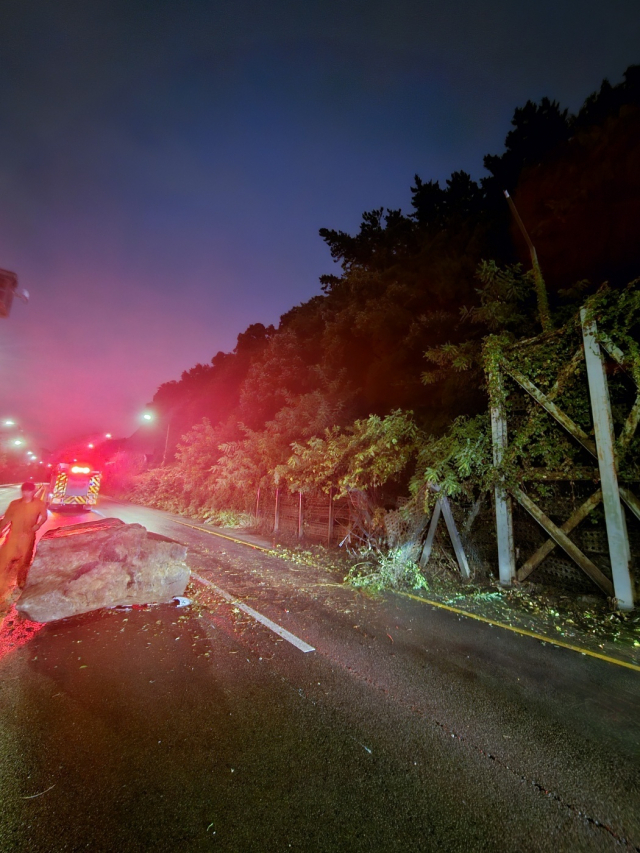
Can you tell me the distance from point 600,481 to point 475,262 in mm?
9840

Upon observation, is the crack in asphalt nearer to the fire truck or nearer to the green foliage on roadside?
the green foliage on roadside

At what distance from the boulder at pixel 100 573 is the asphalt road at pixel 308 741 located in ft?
1.33

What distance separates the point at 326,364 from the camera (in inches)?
724

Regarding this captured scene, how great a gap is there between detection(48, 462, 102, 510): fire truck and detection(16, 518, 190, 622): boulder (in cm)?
1669

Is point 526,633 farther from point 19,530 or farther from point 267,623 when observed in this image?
point 19,530

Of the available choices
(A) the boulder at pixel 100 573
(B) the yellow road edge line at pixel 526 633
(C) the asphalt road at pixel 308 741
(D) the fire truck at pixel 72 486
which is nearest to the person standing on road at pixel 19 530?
(A) the boulder at pixel 100 573

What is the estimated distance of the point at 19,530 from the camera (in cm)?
641

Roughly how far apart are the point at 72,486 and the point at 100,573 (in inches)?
694

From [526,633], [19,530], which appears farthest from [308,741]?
[19,530]

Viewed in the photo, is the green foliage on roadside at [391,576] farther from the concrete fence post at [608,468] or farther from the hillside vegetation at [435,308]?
the concrete fence post at [608,468]

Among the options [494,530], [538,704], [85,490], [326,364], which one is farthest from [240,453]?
[538,704]

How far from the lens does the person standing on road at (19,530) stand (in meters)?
6.33

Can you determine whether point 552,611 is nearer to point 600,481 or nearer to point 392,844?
point 600,481

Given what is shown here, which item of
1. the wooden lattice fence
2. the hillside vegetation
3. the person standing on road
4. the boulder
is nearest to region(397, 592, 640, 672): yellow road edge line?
the wooden lattice fence
